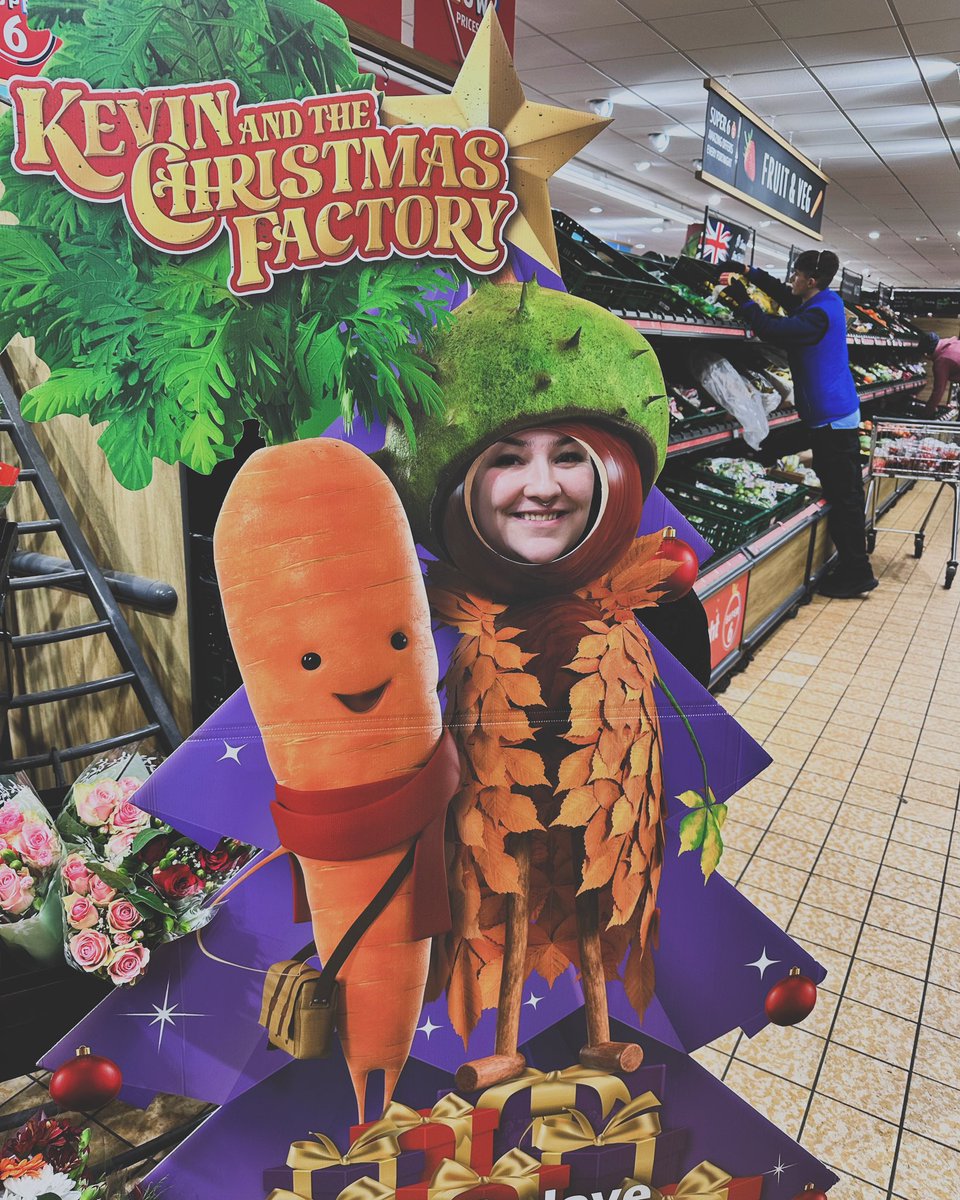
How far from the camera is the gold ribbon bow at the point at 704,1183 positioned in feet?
5.26

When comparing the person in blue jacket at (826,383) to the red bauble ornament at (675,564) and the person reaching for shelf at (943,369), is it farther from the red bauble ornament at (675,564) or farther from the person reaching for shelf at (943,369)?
the person reaching for shelf at (943,369)

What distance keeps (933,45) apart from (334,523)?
698 cm

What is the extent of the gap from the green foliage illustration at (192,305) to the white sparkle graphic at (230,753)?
1.33 ft

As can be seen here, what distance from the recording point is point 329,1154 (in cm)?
144

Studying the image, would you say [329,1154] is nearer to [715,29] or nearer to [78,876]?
[78,876]

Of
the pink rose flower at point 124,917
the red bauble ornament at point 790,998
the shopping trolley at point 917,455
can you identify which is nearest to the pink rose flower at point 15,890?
the pink rose flower at point 124,917

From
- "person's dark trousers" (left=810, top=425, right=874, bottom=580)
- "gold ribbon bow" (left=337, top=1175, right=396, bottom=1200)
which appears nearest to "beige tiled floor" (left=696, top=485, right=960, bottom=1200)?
"person's dark trousers" (left=810, top=425, right=874, bottom=580)

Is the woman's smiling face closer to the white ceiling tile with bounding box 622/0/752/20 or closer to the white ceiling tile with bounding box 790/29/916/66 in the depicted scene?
the white ceiling tile with bounding box 622/0/752/20

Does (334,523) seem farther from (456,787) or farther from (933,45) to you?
(933,45)

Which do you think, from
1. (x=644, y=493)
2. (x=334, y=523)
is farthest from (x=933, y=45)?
(x=334, y=523)

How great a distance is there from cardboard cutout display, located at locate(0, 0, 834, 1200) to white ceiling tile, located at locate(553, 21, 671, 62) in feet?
16.5

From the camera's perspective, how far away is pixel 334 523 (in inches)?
48.6

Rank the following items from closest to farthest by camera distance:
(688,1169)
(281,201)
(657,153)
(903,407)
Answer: (281,201), (688,1169), (657,153), (903,407)

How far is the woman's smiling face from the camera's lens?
1302 mm
